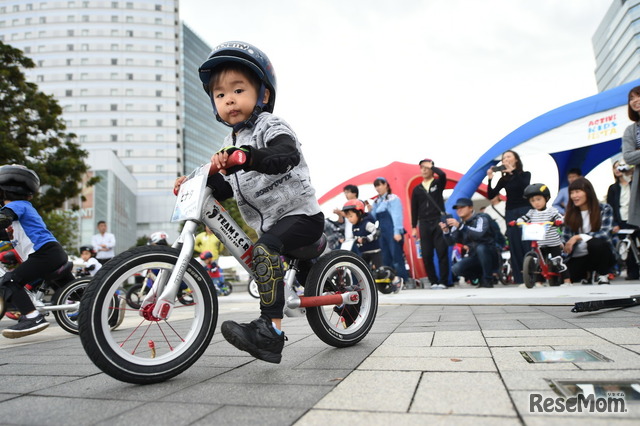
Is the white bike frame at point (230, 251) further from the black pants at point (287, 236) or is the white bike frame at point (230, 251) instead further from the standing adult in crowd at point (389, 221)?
the standing adult in crowd at point (389, 221)

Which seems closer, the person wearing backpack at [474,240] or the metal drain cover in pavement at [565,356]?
the metal drain cover in pavement at [565,356]

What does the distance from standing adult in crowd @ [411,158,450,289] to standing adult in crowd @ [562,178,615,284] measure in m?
2.36

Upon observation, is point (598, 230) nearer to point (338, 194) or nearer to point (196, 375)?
point (196, 375)

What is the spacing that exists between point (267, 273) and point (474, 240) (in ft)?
22.2

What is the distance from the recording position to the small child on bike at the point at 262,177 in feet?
7.42

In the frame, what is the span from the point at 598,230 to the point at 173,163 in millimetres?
77364

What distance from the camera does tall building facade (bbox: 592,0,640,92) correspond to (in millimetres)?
60250

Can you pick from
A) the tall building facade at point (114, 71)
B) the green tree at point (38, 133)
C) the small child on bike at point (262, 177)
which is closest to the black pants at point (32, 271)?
the small child on bike at point (262, 177)

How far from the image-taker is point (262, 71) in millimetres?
2473

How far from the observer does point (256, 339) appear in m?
2.02

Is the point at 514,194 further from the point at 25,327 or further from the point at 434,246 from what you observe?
the point at 25,327

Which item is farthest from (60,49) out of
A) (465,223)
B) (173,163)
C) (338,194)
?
(465,223)

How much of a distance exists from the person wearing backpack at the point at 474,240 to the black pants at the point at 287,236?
240 inches

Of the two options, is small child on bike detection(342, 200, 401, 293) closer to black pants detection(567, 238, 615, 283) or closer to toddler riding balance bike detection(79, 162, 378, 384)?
black pants detection(567, 238, 615, 283)
